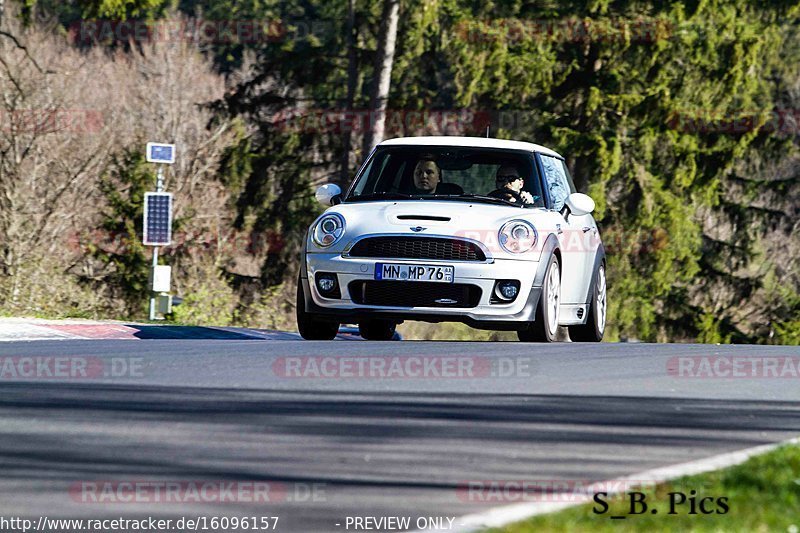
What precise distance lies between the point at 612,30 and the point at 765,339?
9104mm

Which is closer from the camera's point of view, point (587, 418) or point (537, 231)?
point (587, 418)

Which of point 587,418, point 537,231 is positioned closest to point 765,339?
point 537,231

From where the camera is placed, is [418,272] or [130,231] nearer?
[418,272]

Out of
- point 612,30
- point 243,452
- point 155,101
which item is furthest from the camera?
point 155,101

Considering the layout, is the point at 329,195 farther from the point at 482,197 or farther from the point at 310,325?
the point at 482,197

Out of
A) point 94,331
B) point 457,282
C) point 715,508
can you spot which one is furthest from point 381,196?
point 715,508

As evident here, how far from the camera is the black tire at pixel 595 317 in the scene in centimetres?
1516

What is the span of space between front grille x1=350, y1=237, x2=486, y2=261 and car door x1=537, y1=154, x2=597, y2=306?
102 centimetres

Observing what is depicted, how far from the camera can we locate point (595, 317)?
50.1 feet

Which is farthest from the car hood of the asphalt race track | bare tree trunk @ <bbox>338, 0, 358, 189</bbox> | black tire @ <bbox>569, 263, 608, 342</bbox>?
bare tree trunk @ <bbox>338, 0, 358, 189</bbox>

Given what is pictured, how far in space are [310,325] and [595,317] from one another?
10.3 feet

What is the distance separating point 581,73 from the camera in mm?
38750

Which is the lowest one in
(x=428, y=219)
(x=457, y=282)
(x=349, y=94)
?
(x=349, y=94)

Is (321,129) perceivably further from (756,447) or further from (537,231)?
(756,447)
